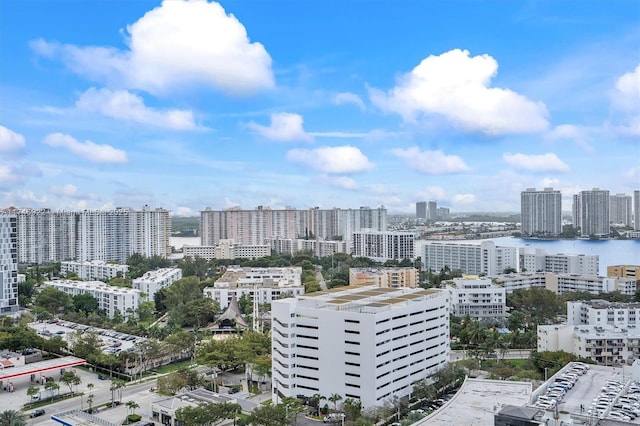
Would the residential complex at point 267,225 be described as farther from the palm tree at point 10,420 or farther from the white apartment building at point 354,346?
the palm tree at point 10,420


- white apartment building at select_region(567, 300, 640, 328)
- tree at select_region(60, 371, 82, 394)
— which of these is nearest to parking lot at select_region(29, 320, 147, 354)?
tree at select_region(60, 371, 82, 394)

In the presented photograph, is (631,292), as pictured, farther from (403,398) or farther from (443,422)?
(443,422)

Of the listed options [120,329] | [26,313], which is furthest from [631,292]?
[26,313]

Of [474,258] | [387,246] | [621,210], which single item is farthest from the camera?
[621,210]

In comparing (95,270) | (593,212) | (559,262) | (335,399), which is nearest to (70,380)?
(335,399)

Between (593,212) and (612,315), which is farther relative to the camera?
(593,212)

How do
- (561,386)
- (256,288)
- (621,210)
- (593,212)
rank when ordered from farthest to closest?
(621,210)
(593,212)
(256,288)
(561,386)

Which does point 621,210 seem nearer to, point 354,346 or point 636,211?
point 636,211
